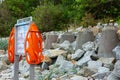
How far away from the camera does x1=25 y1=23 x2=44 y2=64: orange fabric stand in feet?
20.6

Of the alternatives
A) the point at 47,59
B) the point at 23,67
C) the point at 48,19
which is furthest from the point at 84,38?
the point at 48,19

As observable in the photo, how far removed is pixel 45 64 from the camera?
10.4 meters

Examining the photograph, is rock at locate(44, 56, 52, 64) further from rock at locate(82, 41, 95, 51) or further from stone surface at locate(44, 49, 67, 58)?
rock at locate(82, 41, 95, 51)

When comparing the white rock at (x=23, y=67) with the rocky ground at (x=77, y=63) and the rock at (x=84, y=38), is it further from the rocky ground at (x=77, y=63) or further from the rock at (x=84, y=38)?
the rock at (x=84, y=38)

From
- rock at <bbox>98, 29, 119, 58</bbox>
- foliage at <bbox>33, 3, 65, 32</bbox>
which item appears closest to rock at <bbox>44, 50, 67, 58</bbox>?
rock at <bbox>98, 29, 119, 58</bbox>

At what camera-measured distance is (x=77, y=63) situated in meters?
9.62

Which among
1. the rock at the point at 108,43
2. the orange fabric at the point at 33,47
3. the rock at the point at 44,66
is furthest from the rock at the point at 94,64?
the orange fabric at the point at 33,47

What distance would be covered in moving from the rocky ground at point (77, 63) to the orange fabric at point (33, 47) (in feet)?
5.13

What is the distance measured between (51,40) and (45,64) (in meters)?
3.02

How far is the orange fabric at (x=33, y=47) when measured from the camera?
6266 millimetres

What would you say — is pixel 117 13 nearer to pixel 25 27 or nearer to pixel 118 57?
pixel 118 57

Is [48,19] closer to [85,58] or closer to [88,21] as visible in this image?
[88,21]

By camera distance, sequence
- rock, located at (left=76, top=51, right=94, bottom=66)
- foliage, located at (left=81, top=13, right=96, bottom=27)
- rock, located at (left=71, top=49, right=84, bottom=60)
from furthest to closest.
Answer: foliage, located at (left=81, top=13, right=96, bottom=27)
rock, located at (left=71, top=49, right=84, bottom=60)
rock, located at (left=76, top=51, right=94, bottom=66)

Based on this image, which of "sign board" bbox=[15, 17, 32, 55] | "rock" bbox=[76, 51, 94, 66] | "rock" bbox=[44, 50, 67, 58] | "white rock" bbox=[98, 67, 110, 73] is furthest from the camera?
"rock" bbox=[44, 50, 67, 58]
